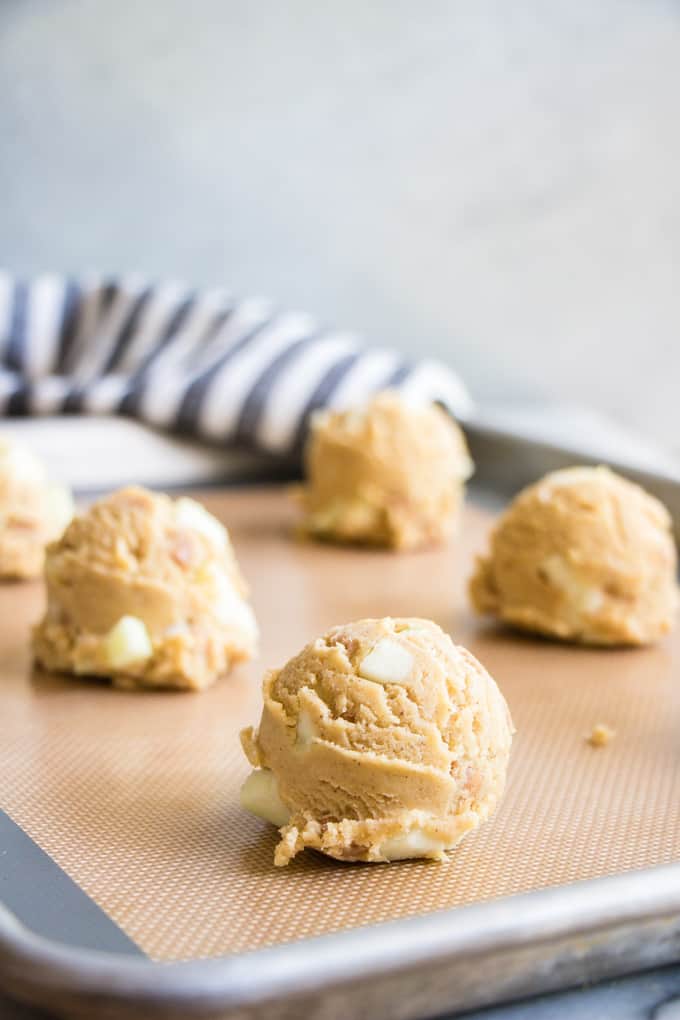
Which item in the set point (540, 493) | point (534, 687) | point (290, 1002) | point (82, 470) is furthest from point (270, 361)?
point (290, 1002)

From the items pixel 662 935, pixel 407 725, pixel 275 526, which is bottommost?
pixel 275 526

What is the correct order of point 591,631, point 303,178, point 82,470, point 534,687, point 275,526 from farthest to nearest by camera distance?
point 303,178
point 82,470
point 275,526
point 591,631
point 534,687

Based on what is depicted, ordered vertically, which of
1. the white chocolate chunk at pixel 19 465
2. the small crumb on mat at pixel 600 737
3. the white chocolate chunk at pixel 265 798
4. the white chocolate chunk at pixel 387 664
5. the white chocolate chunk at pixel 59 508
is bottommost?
the small crumb on mat at pixel 600 737

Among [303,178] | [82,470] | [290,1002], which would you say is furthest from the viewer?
[303,178]

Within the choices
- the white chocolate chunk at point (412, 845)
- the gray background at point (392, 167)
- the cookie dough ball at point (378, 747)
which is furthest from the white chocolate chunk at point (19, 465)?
the gray background at point (392, 167)

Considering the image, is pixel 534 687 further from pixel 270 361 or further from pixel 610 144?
pixel 610 144

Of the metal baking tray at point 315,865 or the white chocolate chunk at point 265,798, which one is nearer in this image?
the metal baking tray at point 315,865

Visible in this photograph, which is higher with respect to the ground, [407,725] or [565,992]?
[407,725]

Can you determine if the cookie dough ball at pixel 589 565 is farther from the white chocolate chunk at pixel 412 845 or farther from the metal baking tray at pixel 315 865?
the white chocolate chunk at pixel 412 845
